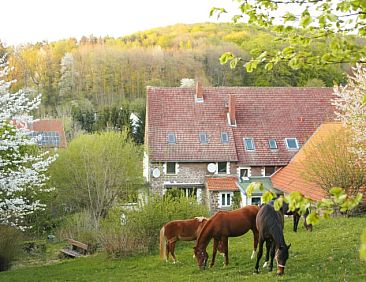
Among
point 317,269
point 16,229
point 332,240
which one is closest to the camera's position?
point 317,269

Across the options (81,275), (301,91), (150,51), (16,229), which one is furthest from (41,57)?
(81,275)

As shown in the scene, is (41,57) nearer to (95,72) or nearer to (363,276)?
(95,72)

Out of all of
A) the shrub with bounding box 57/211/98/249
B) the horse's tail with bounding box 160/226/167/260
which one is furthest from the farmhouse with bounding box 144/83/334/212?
the horse's tail with bounding box 160/226/167/260

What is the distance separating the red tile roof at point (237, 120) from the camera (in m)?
30.4

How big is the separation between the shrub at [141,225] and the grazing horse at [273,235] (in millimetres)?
6093

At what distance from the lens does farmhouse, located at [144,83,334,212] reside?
30.1 meters

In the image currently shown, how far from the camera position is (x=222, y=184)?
96.8ft

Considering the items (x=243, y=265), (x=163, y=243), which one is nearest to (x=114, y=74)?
(x=163, y=243)

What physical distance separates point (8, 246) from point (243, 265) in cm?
862

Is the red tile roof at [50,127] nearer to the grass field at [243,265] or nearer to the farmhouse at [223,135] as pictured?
the farmhouse at [223,135]

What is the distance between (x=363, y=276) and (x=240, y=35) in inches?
3408

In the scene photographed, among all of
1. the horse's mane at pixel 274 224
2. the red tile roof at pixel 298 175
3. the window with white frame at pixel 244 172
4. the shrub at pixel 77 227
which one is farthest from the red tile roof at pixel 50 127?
the horse's mane at pixel 274 224

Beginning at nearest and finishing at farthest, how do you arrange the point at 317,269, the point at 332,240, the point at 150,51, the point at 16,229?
the point at 317,269, the point at 332,240, the point at 16,229, the point at 150,51

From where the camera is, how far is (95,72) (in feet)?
245
